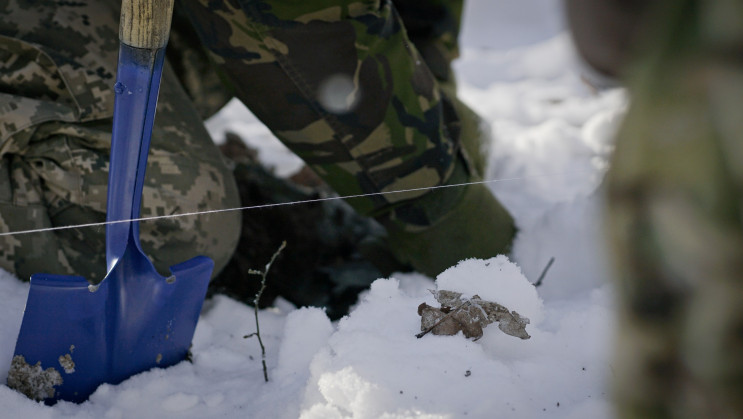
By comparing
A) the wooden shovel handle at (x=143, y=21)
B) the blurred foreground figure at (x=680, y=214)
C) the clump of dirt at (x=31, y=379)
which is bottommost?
the clump of dirt at (x=31, y=379)

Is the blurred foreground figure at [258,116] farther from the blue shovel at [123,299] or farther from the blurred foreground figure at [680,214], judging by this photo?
the blurred foreground figure at [680,214]

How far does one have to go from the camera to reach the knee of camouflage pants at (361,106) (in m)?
1.21

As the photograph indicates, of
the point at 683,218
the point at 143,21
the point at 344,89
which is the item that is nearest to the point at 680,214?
the point at 683,218

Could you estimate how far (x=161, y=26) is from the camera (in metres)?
1.02

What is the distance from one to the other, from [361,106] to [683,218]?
3.42 feet

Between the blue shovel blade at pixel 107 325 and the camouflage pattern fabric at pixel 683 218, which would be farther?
the blue shovel blade at pixel 107 325

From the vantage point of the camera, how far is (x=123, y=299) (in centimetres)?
104

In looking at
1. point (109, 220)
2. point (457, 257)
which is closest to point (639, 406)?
point (109, 220)

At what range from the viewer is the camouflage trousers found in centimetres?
120

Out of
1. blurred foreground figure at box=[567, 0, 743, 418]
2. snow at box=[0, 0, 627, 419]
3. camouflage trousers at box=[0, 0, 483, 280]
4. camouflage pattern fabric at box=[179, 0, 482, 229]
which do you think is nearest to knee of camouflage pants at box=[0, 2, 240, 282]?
camouflage trousers at box=[0, 0, 483, 280]

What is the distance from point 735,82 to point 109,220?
980mm

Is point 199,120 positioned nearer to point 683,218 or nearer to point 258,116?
point 258,116

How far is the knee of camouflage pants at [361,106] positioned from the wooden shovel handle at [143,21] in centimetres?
21

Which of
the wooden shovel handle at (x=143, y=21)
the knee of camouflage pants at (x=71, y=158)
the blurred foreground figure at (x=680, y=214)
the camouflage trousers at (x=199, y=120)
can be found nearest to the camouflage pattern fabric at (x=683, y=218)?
the blurred foreground figure at (x=680, y=214)
